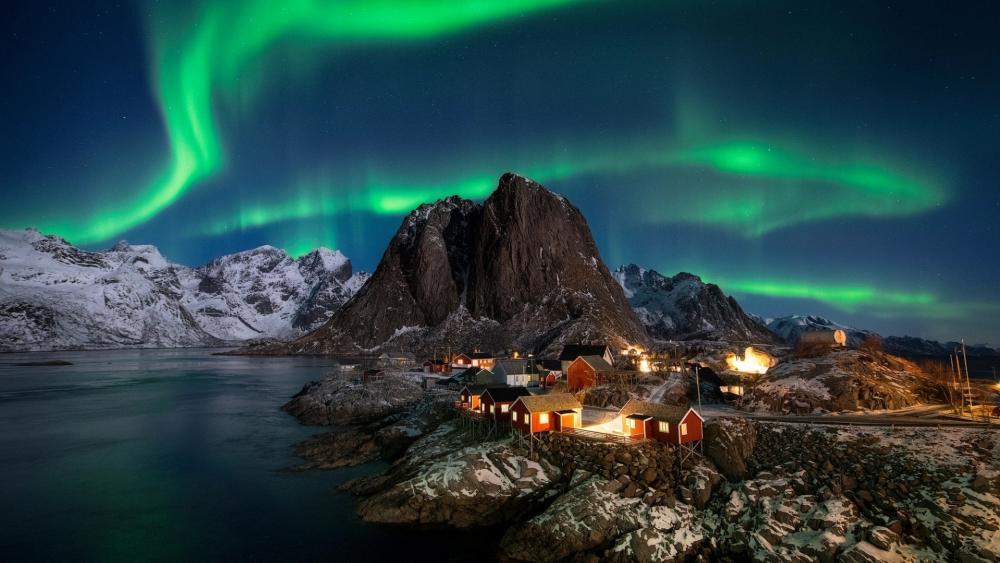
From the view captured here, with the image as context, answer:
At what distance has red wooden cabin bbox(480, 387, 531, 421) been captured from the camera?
142ft

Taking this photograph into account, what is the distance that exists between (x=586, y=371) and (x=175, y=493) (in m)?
43.0

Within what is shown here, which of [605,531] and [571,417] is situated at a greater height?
[571,417]

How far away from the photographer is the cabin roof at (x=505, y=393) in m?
43.3

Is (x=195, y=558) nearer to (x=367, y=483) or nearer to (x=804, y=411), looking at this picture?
(x=367, y=483)

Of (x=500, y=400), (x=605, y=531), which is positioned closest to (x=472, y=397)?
(x=500, y=400)

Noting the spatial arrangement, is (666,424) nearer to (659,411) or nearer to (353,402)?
(659,411)

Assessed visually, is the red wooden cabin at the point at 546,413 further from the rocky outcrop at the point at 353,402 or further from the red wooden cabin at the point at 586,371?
the rocky outcrop at the point at 353,402

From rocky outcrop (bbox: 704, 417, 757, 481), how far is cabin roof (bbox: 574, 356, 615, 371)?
25.6 meters

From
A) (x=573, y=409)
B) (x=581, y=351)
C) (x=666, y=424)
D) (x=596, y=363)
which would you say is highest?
(x=581, y=351)

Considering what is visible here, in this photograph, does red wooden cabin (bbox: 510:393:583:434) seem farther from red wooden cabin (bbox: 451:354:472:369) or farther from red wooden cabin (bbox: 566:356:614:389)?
red wooden cabin (bbox: 451:354:472:369)

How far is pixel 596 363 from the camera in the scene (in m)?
62.2

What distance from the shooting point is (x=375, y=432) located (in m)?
49.1

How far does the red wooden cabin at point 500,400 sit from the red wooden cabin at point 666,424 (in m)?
10.1

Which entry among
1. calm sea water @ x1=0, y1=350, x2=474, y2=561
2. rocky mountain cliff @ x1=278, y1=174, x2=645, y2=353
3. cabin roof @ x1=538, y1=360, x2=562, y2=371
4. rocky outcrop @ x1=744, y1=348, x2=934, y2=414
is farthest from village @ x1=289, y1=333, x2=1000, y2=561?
rocky mountain cliff @ x1=278, y1=174, x2=645, y2=353
